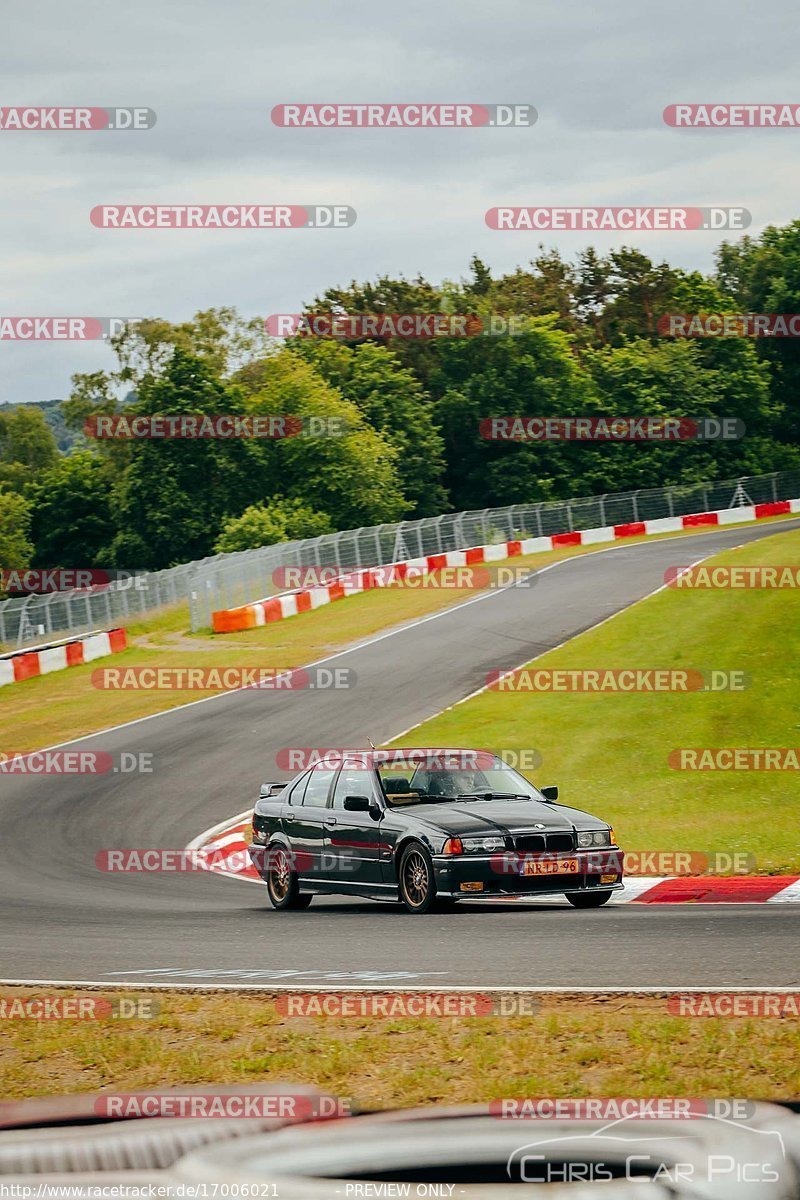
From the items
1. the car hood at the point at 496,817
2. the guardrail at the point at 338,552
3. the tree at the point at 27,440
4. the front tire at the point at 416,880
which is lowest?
the front tire at the point at 416,880

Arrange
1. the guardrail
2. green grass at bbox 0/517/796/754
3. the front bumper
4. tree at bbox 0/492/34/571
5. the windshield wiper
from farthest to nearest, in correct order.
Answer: tree at bbox 0/492/34/571, the guardrail, green grass at bbox 0/517/796/754, the windshield wiper, the front bumper

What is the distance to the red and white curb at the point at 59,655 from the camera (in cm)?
3494

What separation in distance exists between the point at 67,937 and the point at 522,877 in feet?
12.2

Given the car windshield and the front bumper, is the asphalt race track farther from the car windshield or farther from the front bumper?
the car windshield

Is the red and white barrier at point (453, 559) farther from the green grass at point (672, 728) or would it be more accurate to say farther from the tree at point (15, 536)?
the tree at point (15, 536)

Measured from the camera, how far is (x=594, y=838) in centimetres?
1252

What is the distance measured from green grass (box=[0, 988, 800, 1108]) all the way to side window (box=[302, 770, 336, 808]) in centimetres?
560

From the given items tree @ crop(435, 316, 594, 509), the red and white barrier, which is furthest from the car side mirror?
tree @ crop(435, 316, 594, 509)

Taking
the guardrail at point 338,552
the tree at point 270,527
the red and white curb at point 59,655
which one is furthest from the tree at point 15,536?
the red and white curb at point 59,655

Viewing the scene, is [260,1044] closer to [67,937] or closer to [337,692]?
[67,937]

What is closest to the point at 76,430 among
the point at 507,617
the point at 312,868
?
the point at 507,617

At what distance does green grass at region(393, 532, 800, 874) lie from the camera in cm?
1661

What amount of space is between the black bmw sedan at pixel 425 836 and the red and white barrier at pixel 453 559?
25800 millimetres

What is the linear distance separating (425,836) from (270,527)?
44.6m
